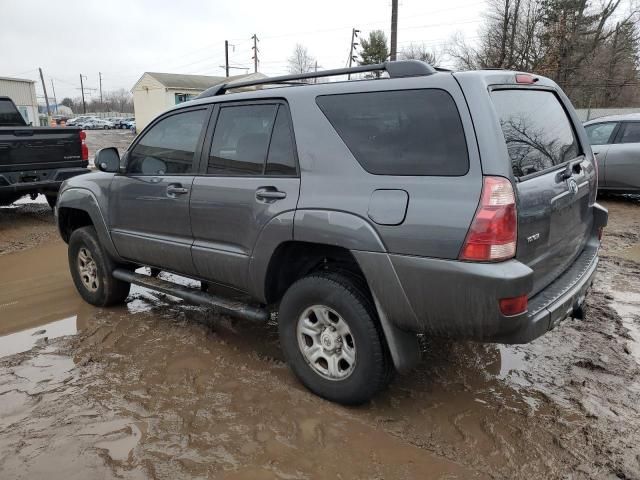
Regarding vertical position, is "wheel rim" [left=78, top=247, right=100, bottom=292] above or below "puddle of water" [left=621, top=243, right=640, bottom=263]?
above

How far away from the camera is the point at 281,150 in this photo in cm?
322

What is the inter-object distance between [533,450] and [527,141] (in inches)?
65.2

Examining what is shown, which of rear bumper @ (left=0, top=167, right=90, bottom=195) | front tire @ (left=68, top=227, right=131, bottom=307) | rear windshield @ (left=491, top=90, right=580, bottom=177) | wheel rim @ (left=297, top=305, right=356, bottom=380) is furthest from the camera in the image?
rear bumper @ (left=0, top=167, right=90, bottom=195)

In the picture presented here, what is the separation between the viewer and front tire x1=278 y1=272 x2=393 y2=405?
2.82 meters

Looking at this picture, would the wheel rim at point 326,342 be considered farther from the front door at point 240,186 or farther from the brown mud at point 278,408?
the front door at point 240,186

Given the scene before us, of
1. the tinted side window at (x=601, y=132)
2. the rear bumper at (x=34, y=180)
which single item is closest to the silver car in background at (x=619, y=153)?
the tinted side window at (x=601, y=132)

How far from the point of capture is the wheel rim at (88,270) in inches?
189

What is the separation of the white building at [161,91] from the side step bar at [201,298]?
3795cm

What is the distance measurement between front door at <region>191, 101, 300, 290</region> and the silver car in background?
25.8 feet

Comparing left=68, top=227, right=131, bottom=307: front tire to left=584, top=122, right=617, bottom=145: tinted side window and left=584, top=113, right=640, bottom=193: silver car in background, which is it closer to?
left=584, top=113, right=640, bottom=193: silver car in background

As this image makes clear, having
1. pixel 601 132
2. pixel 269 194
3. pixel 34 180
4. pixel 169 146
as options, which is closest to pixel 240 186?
pixel 269 194

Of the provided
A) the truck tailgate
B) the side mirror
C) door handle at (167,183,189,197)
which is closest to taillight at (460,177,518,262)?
door handle at (167,183,189,197)

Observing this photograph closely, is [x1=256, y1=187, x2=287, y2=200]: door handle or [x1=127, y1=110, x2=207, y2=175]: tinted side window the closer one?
[x1=256, y1=187, x2=287, y2=200]: door handle

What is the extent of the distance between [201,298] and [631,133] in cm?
886
